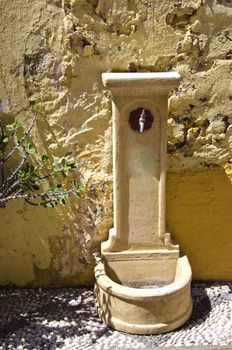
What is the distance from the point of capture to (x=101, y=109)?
4.20m

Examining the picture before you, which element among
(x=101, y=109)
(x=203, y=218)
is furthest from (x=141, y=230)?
(x=101, y=109)

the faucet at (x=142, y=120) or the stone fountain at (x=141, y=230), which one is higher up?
the faucet at (x=142, y=120)

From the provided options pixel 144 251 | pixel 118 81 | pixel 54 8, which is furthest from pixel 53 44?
pixel 144 251

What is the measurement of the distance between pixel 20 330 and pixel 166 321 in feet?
3.46

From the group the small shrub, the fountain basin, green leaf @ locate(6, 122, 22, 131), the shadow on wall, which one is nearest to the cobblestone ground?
the fountain basin

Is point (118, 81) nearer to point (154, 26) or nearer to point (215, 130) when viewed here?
point (154, 26)

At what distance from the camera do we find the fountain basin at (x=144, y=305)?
386 centimetres

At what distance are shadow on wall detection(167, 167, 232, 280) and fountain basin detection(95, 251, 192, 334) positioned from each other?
1.25 ft

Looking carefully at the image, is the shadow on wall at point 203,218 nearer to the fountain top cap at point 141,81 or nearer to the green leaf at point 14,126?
the fountain top cap at point 141,81

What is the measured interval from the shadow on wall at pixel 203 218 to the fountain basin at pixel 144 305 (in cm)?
38

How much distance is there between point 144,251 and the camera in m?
4.29

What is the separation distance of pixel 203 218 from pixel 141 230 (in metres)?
0.55

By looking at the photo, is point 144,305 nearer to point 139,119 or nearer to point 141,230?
point 141,230

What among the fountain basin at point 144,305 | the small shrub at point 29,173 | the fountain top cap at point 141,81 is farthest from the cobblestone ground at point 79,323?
the fountain top cap at point 141,81
